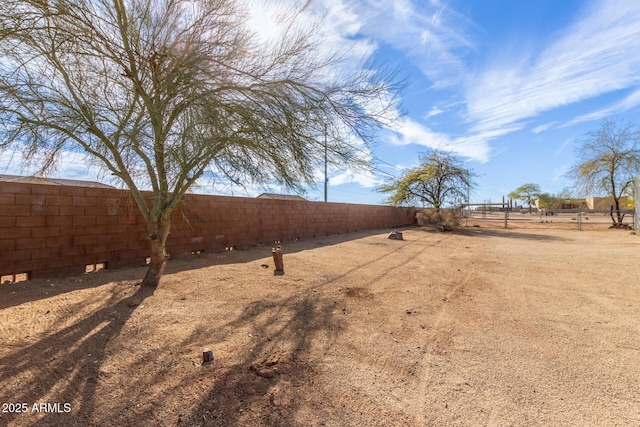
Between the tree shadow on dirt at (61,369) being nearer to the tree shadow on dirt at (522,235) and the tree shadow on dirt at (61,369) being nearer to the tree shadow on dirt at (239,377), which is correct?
the tree shadow on dirt at (239,377)

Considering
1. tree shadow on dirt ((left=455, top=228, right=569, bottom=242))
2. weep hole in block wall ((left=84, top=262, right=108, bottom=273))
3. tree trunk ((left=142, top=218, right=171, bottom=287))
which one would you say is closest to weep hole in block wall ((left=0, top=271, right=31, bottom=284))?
weep hole in block wall ((left=84, top=262, right=108, bottom=273))

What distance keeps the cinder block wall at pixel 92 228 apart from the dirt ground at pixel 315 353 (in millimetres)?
556

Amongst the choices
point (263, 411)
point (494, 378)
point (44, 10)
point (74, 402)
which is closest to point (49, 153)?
point (44, 10)

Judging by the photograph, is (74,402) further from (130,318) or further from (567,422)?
(567,422)

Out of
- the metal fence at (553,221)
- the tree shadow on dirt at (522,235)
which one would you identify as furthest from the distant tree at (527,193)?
the tree shadow on dirt at (522,235)

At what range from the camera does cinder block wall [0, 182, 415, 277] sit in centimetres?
516

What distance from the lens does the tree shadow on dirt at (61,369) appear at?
212cm

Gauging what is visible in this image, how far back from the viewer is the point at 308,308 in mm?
4512

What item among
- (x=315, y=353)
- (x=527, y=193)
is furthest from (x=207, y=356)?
(x=527, y=193)

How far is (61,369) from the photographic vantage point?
2629 mm

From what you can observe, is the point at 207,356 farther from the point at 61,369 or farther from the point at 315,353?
the point at 61,369

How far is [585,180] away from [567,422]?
26157 mm

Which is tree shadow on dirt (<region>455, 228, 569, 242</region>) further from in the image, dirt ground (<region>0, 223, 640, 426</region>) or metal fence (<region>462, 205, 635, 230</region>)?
dirt ground (<region>0, 223, 640, 426</region>)

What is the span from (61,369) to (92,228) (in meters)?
4.40
